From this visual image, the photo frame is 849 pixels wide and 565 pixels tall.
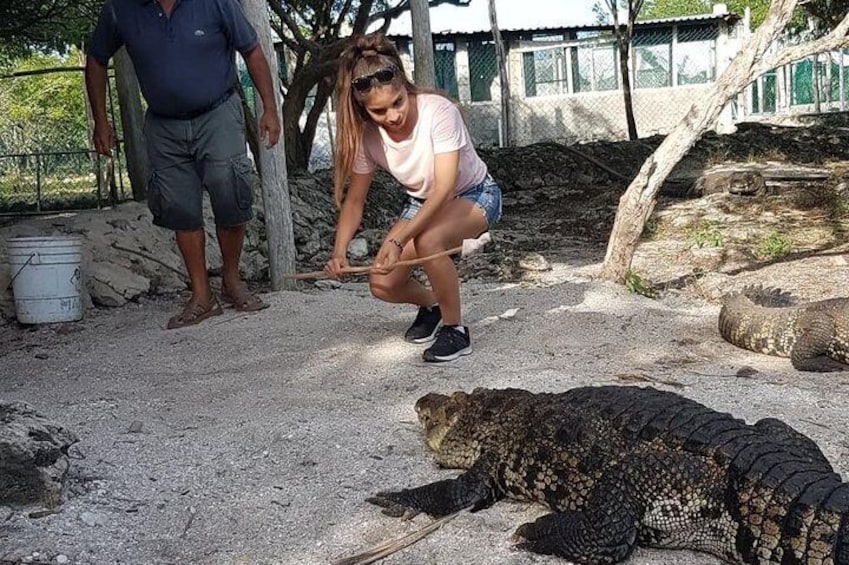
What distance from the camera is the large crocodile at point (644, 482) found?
91.0 inches

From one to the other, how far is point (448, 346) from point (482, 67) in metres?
18.1

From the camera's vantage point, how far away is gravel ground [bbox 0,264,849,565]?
2.86 m

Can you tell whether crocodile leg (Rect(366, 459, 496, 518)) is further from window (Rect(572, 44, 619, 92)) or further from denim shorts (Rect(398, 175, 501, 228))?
window (Rect(572, 44, 619, 92))

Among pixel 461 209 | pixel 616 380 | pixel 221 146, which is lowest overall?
pixel 616 380

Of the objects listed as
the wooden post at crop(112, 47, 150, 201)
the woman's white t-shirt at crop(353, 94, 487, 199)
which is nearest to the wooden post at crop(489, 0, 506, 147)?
the wooden post at crop(112, 47, 150, 201)

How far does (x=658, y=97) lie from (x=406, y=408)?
1891cm

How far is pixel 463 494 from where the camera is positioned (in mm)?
3049

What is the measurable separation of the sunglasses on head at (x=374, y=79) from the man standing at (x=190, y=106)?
5.67 feet

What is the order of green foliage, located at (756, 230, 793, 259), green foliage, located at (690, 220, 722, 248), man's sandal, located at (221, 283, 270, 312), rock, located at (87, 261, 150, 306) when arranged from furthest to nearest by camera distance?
green foliage, located at (690, 220, 722, 248), green foliage, located at (756, 230, 793, 259), rock, located at (87, 261, 150, 306), man's sandal, located at (221, 283, 270, 312)

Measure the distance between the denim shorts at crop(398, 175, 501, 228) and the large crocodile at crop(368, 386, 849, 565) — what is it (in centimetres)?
172

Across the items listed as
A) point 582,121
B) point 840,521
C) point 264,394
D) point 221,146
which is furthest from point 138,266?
point 582,121

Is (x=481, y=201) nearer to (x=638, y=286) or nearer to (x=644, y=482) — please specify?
(x=638, y=286)

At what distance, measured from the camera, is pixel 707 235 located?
28.7 ft

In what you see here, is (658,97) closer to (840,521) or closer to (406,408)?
(406,408)
